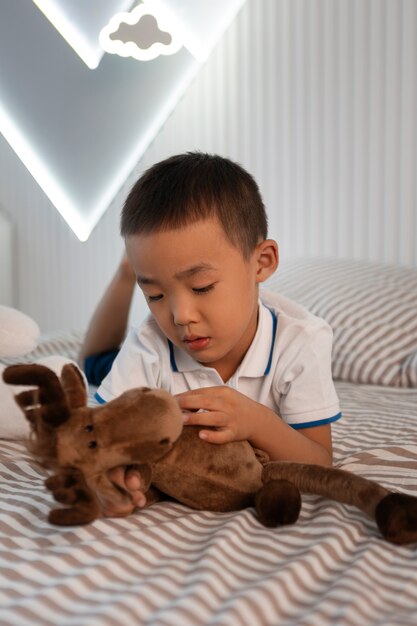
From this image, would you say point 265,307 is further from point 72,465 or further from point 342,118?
point 342,118

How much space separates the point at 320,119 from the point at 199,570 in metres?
2.15

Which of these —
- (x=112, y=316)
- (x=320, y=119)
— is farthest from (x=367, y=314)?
(x=320, y=119)

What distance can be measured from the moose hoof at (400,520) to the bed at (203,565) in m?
0.01

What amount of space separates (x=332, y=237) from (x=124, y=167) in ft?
3.29

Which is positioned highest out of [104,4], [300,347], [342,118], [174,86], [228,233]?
[104,4]

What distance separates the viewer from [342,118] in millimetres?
2576

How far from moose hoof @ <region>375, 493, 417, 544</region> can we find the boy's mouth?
1.17 ft

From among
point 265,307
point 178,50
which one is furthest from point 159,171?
point 178,50

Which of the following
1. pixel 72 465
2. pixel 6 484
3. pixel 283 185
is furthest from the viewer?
pixel 283 185

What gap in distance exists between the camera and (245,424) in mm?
948

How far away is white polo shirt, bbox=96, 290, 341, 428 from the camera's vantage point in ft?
3.82

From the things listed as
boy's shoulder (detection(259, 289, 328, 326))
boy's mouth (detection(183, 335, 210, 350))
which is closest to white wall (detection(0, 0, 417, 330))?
boy's shoulder (detection(259, 289, 328, 326))

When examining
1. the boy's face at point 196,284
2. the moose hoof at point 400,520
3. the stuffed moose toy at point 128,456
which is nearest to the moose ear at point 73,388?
the stuffed moose toy at point 128,456

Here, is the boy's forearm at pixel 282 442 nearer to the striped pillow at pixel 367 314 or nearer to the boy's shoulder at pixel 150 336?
the boy's shoulder at pixel 150 336
